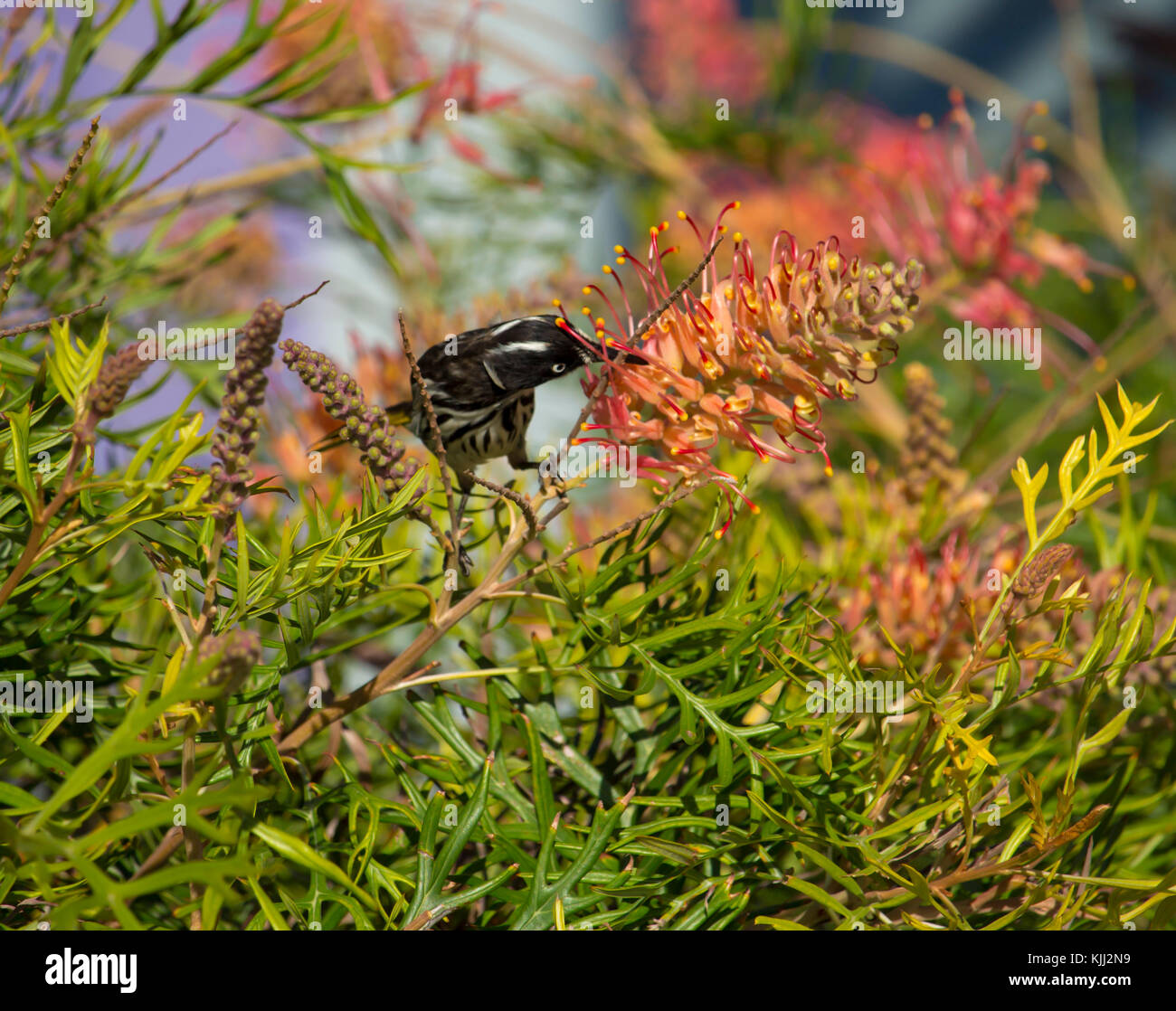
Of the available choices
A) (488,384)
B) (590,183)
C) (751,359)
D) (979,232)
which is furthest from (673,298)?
(590,183)

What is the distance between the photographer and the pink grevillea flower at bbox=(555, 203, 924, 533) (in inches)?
10.2

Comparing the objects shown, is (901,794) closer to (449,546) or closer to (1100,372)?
(449,546)

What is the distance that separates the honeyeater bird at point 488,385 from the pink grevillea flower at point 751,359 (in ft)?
0.18

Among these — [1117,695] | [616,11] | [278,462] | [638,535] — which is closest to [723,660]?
[638,535]

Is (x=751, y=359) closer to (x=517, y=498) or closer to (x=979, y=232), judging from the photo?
(x=517, y=498)

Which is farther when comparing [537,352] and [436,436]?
[537,352]

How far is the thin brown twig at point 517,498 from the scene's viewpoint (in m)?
0.23

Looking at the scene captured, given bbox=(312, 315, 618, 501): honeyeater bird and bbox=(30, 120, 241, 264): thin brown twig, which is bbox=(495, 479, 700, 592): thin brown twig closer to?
bbox=(312, 315, 618, 501): honeyeater bird

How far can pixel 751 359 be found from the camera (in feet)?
0.86

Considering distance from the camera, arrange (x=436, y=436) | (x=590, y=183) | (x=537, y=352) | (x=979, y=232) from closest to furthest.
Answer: (x=436, y=436), (x=537, y=352), (x=979, y=232), (x=590, y=183)

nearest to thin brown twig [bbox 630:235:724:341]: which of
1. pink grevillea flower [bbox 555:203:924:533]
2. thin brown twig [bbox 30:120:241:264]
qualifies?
pink grevillea flower [bbox 555:203:924:533]

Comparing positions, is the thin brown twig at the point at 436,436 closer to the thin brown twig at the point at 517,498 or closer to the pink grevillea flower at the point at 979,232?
the thin brown twig at the point at 517,498

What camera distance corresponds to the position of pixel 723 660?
27 cm

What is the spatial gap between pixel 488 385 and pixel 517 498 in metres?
0.17
